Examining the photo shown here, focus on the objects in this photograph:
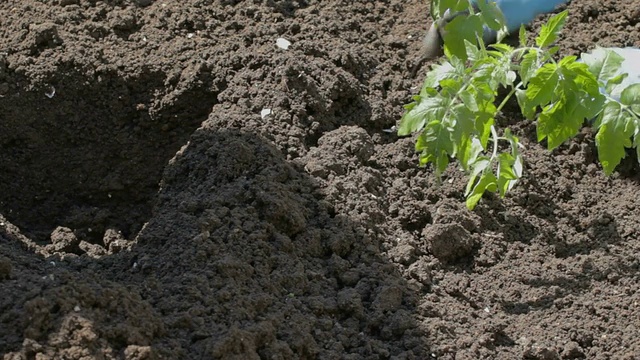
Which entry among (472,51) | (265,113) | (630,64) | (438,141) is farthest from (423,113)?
(630,64)

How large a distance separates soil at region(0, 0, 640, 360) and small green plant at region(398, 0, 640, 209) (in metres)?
0.48

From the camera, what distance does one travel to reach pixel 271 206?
11.5 feet

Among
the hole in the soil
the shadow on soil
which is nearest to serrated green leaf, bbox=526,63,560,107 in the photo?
the shadow on soil

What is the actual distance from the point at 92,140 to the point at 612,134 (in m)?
2.33

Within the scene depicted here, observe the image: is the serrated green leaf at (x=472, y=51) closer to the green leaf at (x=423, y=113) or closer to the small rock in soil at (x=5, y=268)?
the green leaf at (x=423, y=113)

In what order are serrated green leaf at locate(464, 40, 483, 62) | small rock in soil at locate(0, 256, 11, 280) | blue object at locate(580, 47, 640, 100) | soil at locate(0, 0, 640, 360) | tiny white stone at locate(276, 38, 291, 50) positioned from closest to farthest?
small rock in soil at locate(0, 256, 11, 280)
soil at locate(0, 0, 640, 360)
serrated green leaf at locate(464, 40, 483, 62)
blue object at locate(580, 47, 640, 100)
tiny white stone at locate(276, 38, 291, 50)

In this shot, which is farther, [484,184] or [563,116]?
[484,184]

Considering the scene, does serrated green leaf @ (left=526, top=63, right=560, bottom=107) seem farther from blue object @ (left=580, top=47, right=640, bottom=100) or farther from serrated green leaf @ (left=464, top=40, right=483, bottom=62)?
blue object @ (left=580, top=47, right=640, bottom=100)

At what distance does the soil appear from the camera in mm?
3092

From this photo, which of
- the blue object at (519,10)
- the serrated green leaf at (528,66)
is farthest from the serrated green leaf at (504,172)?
the blue object at (519,10)

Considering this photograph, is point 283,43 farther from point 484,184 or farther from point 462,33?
point 484,184

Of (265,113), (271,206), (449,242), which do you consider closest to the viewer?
(271,206)

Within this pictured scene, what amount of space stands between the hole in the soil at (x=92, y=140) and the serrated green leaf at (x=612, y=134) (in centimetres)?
183

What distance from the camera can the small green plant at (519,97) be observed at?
10.0ft
